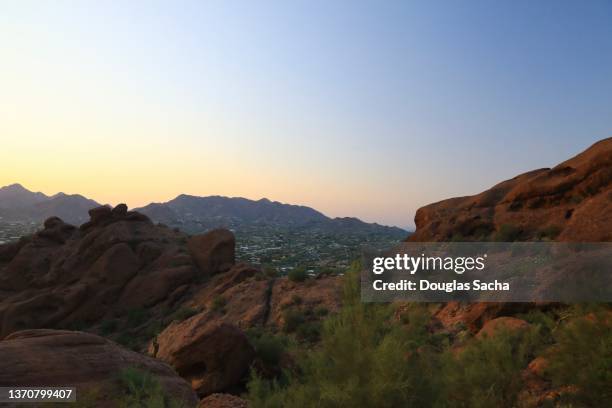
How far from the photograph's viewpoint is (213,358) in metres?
13.8

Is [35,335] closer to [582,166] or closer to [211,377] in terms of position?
[211,377]

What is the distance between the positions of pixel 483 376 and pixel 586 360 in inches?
110

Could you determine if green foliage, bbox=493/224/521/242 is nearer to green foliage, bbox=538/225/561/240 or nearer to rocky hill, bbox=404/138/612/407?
rocky hill, bbox=404/138/612/407

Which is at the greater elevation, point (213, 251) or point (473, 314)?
point (213, 251)

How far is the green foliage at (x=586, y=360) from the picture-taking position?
755cm

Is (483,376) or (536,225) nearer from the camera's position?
(483,376)

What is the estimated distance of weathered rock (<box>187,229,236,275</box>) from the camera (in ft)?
108

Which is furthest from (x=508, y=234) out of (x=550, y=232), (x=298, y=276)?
(x=298, y=276)

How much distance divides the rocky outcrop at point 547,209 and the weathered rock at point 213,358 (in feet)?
45.3

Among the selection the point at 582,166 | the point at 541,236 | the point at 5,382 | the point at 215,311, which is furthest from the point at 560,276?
the point at 215,311

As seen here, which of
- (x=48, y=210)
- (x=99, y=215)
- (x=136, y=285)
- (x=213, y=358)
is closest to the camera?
(x=213, y=358)

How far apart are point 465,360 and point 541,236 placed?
45.3ft

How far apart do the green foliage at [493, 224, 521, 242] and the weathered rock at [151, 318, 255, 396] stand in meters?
13.9

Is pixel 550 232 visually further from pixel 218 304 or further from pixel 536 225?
pixel 218 304
